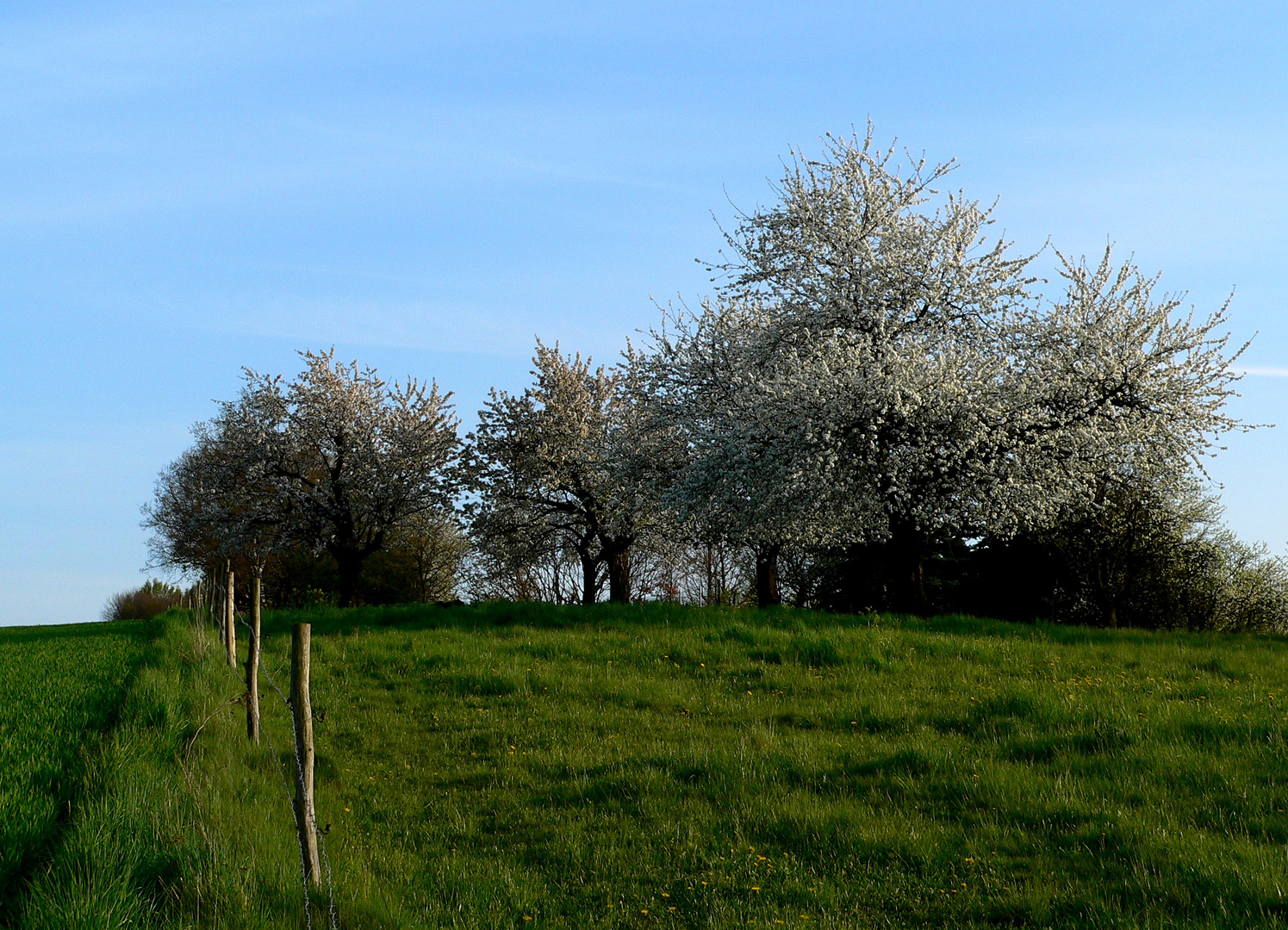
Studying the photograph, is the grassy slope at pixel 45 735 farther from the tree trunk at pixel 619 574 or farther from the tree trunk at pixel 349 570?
the tree trunk at pixel 349 570

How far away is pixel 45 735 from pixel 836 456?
16.4m

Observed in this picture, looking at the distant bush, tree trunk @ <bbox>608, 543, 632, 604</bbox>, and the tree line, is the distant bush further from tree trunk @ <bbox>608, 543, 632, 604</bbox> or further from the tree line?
tree trunk @ <bbox>608, 543, 632, 604</bbox>

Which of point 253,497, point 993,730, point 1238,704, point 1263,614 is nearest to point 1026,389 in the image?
point 1238,704

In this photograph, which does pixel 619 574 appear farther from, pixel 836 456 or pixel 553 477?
pixel 836 456

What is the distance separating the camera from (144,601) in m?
Result: 59.1

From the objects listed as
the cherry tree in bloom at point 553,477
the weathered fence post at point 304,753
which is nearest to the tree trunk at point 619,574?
the cherry tree in bloom at point 553,477

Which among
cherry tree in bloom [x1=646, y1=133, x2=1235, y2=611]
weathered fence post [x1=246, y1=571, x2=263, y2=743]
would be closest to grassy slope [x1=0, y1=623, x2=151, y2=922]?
weathered fence post [x1=246, y1=571, x2=263, y2=743]

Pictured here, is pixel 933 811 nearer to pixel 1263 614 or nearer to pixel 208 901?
pixel 208 901

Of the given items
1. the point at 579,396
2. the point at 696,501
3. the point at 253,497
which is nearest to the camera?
the point at 696,501

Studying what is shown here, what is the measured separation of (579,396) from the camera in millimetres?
38375

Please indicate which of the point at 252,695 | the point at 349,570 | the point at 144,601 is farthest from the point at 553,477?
the point at 144,601

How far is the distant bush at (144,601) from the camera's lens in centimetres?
5775

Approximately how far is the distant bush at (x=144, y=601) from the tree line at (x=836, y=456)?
888 cm

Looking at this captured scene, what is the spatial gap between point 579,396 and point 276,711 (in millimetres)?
26140
